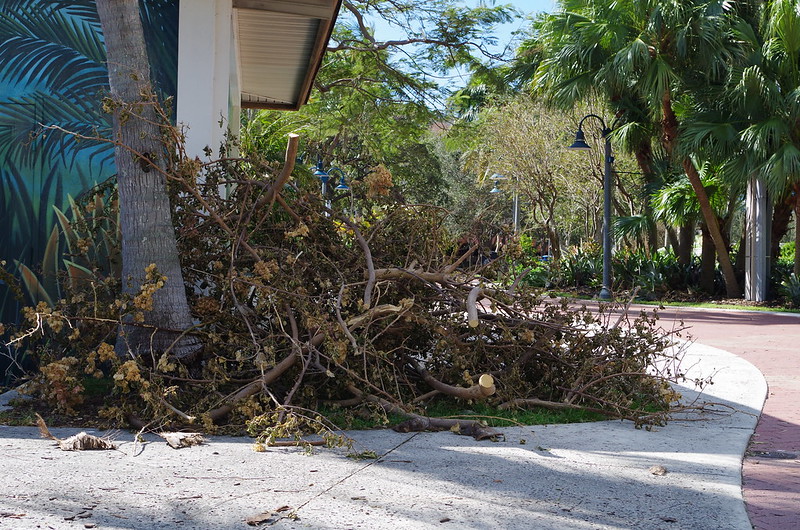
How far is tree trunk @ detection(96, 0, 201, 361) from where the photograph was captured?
591cm

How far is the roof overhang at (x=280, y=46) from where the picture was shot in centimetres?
871

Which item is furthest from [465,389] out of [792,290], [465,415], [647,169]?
[647,169]

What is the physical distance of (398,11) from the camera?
20688 millimetres

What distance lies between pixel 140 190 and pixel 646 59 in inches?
618

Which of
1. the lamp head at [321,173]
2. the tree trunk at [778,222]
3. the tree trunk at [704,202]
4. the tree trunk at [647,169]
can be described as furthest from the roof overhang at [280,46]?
the tree trunk at [778,222]

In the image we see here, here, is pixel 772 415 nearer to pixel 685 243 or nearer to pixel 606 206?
pixel 606 206

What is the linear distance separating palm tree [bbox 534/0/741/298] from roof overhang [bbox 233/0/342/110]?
25.3 ft

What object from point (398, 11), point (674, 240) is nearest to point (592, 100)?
point (674, 240)

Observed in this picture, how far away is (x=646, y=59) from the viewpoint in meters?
19.2

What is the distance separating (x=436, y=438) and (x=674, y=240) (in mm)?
22247

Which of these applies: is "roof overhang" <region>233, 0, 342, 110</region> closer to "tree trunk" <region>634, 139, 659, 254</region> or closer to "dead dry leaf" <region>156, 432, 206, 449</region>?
"dead dry leaf" <region>156, 432, 206, 449</region>

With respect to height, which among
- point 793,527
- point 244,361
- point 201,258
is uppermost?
point 201,258

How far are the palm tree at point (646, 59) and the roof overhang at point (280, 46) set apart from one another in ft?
25.3

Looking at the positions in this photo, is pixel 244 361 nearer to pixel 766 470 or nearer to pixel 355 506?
pixel 355 506
